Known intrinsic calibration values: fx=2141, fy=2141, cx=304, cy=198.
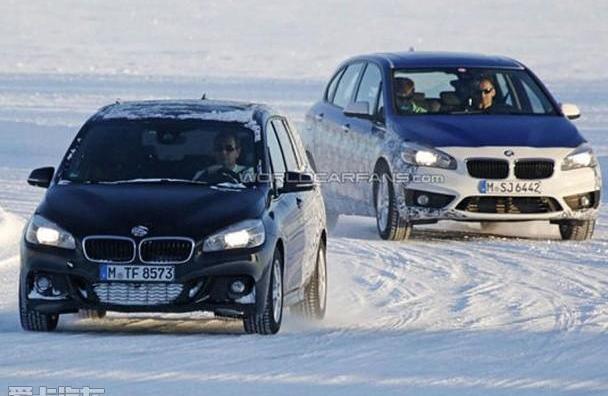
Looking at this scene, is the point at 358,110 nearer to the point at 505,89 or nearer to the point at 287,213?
the point at 505,89

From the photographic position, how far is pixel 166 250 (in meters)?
11.3

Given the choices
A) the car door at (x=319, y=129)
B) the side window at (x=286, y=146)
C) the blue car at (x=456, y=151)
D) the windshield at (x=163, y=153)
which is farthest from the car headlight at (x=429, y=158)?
the windshield at (x=163, y=153)

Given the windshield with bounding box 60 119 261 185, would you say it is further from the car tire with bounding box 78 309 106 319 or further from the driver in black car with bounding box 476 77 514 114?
the driver in black car with bounding box 476 77 514 114

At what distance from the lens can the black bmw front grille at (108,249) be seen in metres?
11.3

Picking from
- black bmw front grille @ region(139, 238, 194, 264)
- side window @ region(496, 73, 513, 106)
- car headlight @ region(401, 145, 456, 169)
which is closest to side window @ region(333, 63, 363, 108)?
side window @ region(496, 73, 513, 106)

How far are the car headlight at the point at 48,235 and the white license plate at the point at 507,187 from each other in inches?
280

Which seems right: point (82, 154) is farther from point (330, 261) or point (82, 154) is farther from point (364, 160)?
point (364, 160)

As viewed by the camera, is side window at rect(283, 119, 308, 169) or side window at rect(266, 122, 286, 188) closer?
side window at rect(266, 122, 286, 188)

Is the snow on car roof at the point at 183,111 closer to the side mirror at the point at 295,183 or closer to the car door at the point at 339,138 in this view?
the side mirror at the point at 295,183

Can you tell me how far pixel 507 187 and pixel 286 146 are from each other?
5152mm

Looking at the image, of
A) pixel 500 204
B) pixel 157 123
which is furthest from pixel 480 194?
pixel 157 123

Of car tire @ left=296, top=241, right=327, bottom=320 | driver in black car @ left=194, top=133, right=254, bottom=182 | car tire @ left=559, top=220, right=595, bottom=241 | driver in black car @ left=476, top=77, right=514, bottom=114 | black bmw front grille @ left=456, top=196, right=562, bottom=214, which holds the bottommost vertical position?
car tire @ left=559, top=220, right=595, bottom=241

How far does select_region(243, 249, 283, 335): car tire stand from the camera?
11484mm

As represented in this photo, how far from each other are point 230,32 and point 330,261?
61427 millimetres
